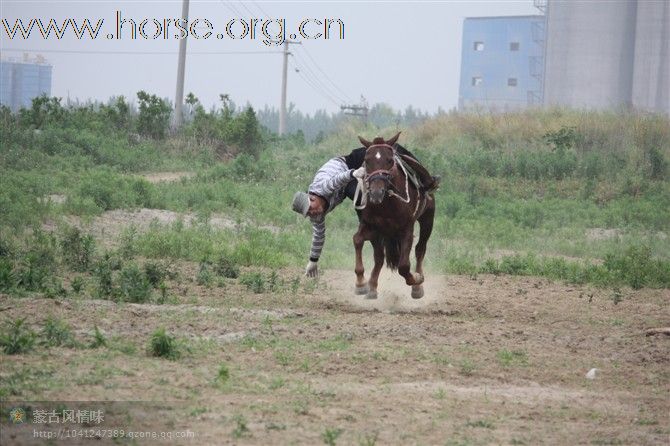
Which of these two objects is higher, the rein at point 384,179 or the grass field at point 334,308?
the rein at point 384,179

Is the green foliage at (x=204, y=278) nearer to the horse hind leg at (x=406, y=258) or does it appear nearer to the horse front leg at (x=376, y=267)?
the horse front leg at (x=376, y=267)

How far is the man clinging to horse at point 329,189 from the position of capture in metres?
12.7

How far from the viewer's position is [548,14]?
56.9 meters

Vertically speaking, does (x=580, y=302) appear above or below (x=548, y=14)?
below

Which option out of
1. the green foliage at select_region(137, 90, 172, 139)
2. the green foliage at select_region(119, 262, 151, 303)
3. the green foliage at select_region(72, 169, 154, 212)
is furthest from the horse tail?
the green foliage at select_region(137, 90, 172, 139)

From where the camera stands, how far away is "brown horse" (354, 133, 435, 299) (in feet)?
39.3

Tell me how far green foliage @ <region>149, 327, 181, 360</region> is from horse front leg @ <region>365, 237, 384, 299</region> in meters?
4.09

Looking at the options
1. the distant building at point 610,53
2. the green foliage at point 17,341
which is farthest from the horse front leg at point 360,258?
the distant building at point 610,53

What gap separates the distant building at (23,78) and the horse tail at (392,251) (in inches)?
1244

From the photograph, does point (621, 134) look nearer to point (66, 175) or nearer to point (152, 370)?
point (66, 175)

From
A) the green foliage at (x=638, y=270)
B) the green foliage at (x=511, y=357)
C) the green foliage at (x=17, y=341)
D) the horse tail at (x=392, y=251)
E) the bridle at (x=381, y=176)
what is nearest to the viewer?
the green foliage at (x=17, y=341)

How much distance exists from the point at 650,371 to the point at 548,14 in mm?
49061

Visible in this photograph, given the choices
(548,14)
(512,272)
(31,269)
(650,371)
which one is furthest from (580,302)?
(548,14)

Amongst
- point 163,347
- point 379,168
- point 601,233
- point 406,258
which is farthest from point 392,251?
point 601,233
